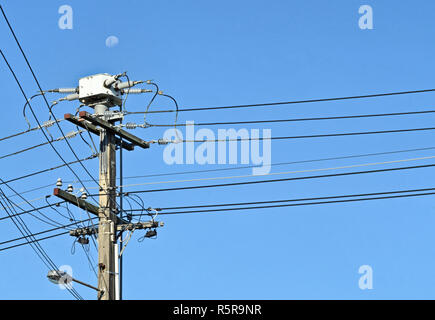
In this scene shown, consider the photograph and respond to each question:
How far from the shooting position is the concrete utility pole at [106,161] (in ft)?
70.3

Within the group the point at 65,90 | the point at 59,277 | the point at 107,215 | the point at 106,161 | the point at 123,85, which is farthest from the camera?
the point at 65,90

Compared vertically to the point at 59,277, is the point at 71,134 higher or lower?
higher

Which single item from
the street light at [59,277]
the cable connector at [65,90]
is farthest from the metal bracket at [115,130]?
the street light at [59,277]

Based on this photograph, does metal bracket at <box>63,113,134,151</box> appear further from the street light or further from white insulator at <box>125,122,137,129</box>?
the street light

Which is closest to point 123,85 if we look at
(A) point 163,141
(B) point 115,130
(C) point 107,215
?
(B) point 115,130

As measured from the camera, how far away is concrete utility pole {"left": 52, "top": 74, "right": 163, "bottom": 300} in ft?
70.3

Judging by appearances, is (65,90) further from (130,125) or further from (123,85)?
(130,125)

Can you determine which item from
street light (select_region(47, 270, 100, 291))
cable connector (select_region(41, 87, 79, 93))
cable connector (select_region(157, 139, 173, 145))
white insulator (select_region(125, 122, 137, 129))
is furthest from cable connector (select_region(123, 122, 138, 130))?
street light (select_region(47, 270, 100, 291))

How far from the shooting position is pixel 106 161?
22531mm
